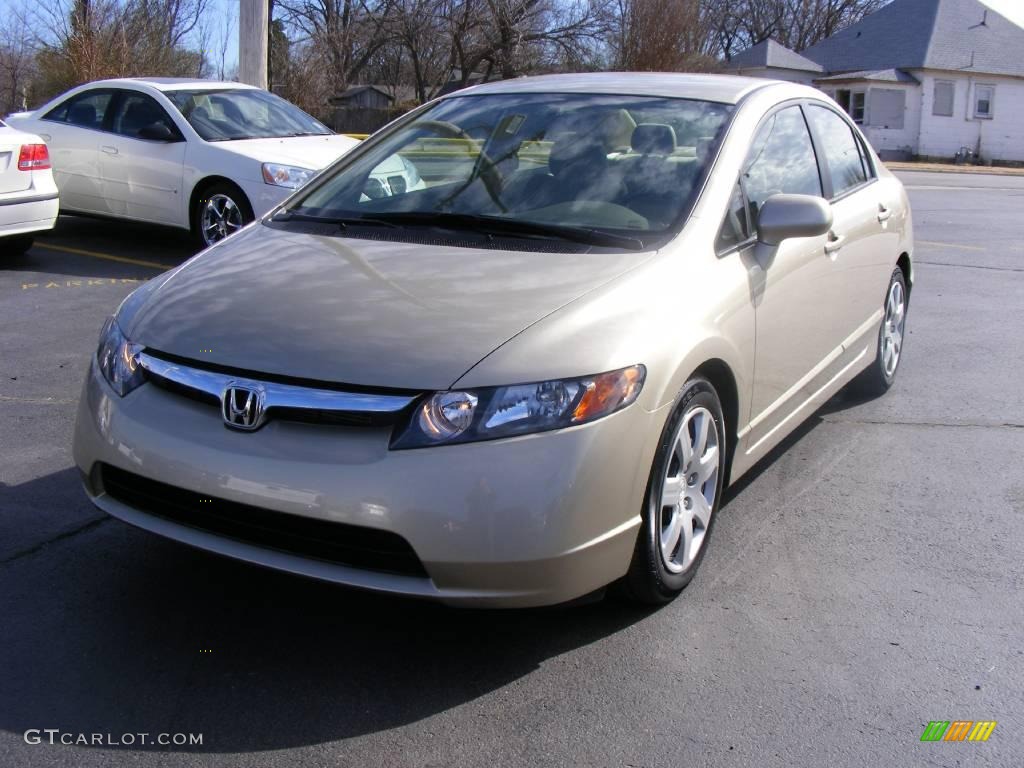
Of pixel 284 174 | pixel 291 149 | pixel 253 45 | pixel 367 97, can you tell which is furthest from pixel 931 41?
pixel 284 174

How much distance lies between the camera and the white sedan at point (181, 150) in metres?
9.48

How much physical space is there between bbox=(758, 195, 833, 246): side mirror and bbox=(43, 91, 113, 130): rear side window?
8091 mm

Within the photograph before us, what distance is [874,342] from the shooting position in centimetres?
577

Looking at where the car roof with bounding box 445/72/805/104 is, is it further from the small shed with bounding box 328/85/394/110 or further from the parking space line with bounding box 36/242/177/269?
the small shed with bounding box 328/85/394/110

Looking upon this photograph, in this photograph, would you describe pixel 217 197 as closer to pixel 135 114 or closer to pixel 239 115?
pixel 239 115

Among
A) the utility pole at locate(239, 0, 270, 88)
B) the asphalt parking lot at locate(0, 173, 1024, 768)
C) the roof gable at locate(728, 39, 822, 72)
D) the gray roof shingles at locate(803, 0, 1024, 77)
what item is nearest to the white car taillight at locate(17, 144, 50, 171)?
the asphalt parking lot at locate(0, 173, 1024, 768)

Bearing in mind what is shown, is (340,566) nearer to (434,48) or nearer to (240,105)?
(240,105)

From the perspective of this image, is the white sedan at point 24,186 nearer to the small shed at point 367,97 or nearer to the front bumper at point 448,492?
the front bumper at point 448,492

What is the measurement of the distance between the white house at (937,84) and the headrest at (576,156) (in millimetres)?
42706

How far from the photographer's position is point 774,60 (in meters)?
48.0

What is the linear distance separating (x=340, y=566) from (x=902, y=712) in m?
1.58

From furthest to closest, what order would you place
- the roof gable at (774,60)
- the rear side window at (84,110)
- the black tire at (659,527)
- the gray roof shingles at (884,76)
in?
1. the roof gable at (774,60)
2. the gray roof shingles at (884,76)
3. the rear side window at (84,110)
4. the black tire at (659,527)

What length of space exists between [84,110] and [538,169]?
776 centimetres

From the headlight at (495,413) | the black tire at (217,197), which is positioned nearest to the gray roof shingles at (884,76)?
the black tire at (217,197)
